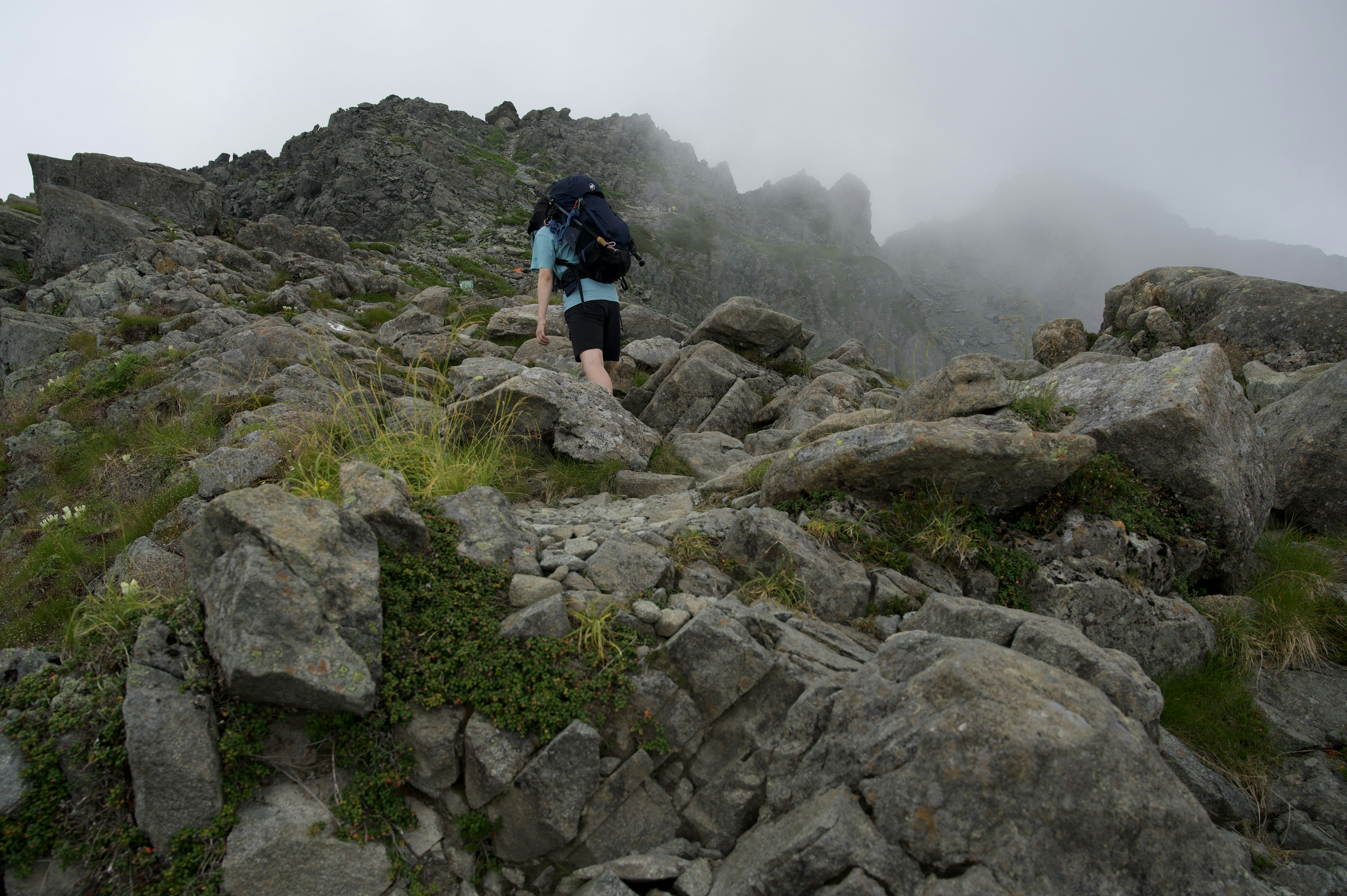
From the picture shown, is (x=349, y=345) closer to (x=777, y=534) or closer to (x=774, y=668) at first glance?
(x=777, y=534)

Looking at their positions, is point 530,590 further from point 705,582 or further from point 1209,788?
point 1209,788

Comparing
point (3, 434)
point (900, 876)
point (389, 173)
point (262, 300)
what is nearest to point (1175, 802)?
point (900, 876)

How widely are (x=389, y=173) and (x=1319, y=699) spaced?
300ft

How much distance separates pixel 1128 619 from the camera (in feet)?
19.2

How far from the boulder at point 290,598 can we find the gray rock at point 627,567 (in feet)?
5.85

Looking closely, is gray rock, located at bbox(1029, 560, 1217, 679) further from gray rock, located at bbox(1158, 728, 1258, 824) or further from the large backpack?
the large backpack

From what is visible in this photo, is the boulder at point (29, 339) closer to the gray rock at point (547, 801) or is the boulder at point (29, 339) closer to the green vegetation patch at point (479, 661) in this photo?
the green vegetation patch at point (479, 661)

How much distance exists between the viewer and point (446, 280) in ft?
124

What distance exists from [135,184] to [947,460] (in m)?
35.6

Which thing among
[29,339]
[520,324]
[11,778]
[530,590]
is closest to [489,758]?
[530,590]

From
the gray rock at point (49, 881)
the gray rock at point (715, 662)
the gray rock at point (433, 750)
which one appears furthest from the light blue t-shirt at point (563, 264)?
the gray rock at point (49, 881)

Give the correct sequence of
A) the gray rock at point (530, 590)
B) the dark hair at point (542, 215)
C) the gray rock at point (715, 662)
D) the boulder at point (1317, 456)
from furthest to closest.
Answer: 1. the dark hair at point (542, 215)
2. the boulder at point (1317, 456)
3. the gray rock at point (530, 590)
4. the gray rock at point (715, 662)

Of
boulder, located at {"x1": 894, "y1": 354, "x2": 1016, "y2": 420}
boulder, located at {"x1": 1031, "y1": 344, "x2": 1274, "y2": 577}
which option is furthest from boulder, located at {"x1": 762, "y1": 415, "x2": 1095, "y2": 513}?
boulder, located at {"x1": 1031, "y1": 344, "x2": 1274, "y2": 577}

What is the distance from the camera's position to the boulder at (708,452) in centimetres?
956
